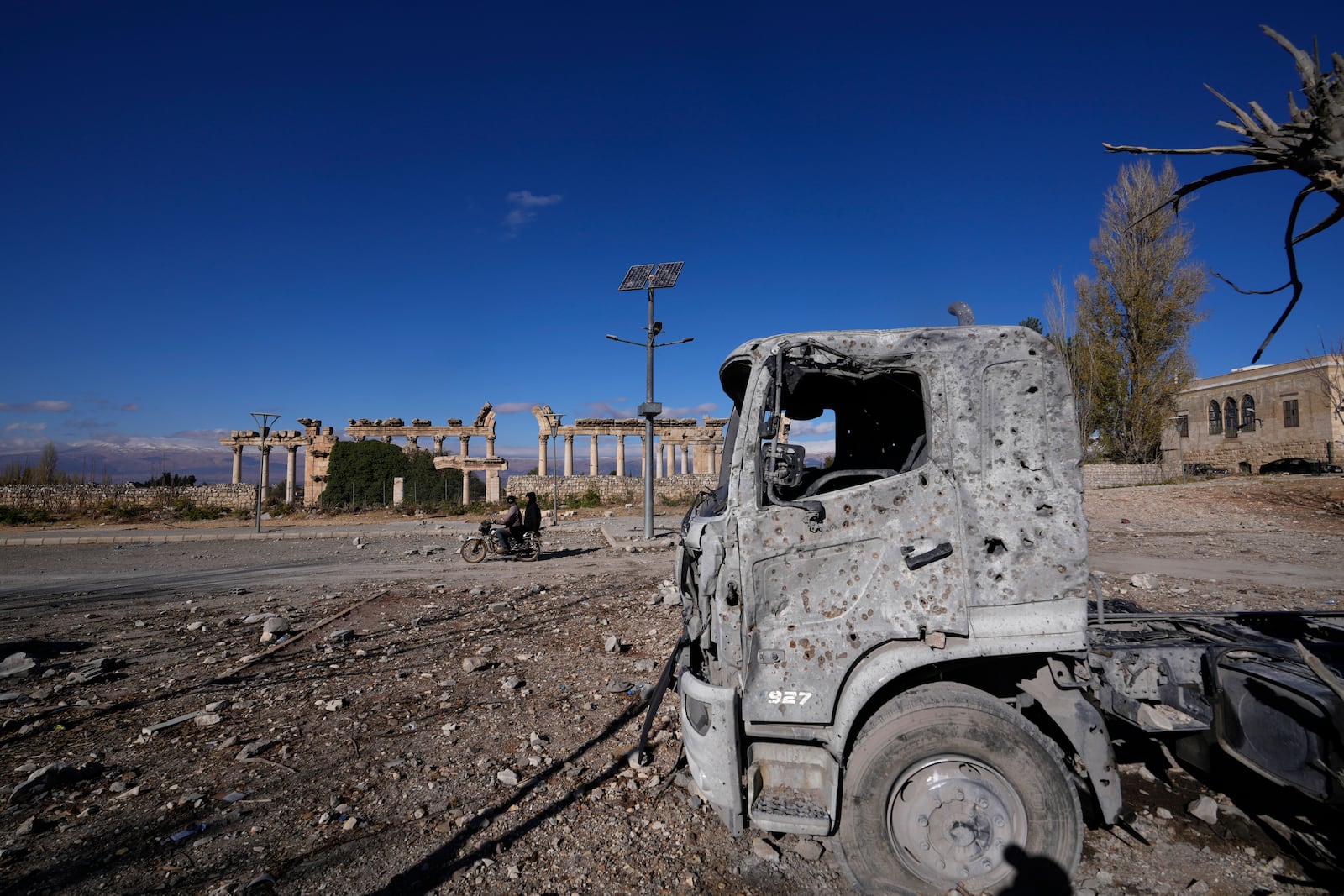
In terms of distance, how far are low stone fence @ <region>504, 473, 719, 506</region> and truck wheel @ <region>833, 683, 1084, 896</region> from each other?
108 feet

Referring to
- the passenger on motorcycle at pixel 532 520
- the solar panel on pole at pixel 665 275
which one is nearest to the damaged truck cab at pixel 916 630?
the passenger on motorcycle at pixel 532 520

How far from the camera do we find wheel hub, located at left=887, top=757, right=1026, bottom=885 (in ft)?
9.22

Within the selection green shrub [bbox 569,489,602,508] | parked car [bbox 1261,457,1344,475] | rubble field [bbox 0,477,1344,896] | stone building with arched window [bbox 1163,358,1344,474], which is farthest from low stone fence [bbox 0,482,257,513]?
parked car [bbox 1261,457,1344,475]

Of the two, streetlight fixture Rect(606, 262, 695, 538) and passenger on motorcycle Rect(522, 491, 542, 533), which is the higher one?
streetlight fixture Rect(606, 262, 695, 538)

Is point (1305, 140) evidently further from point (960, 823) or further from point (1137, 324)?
point (1137, 324)

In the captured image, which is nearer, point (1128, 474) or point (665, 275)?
point (665, 275)

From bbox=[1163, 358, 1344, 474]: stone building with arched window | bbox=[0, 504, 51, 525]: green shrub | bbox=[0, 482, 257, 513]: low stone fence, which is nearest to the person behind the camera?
bbox=[0, 504, 51, 525]: green shrub

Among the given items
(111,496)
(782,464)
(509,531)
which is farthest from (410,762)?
(111,496)

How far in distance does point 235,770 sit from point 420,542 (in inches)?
580

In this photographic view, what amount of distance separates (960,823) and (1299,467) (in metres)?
39.4

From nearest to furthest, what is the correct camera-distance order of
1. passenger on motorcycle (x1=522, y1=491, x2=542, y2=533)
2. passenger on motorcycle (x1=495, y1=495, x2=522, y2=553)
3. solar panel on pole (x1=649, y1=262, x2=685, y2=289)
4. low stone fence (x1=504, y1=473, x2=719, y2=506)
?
passenger on motorcycle (x1=495, y1=495, x2=522, y2=553), passenger on motorcycle (x1=522, y1=491, x2=542, y2=533), solar panel on pole (x1=649, y1=262, x2=685, y2=289), low stone fence (x1=504, y1=473, x2=719, y2=506)

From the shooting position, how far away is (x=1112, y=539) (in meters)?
14.8

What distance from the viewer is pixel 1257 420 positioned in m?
37.3

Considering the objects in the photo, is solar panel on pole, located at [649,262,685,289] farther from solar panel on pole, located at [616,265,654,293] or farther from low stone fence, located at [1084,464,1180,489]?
low stone fence, located at [1084,464,1180,489]
